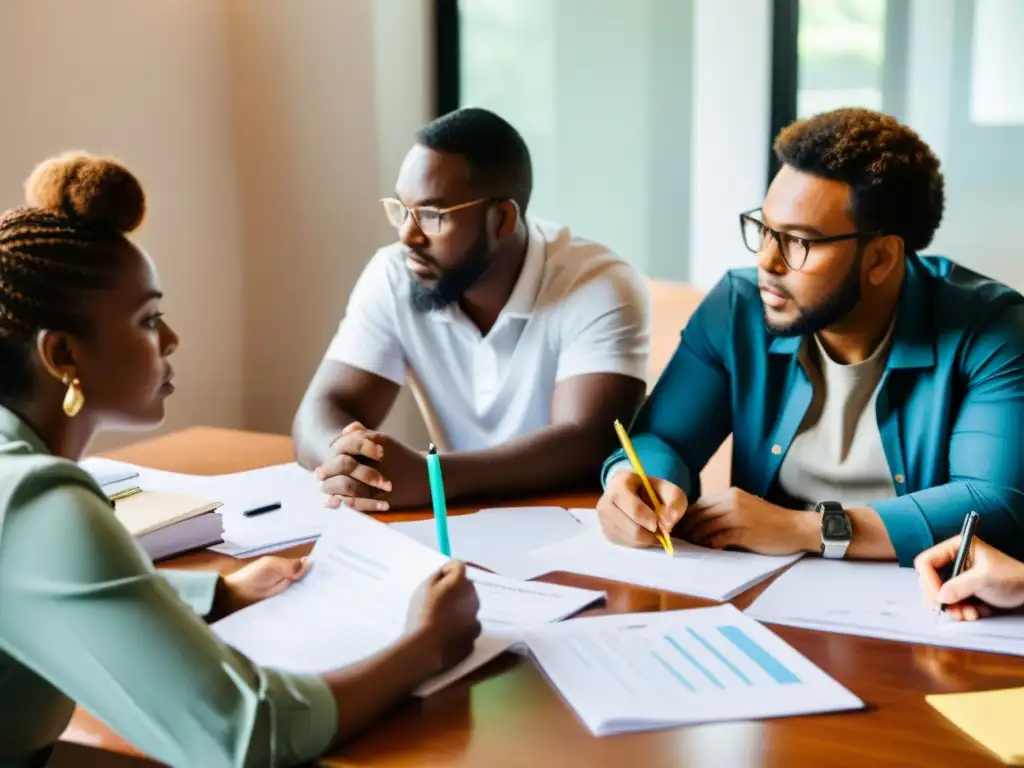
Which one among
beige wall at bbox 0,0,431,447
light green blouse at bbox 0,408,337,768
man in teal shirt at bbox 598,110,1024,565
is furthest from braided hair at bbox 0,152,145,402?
beige wall at bbox 0,0,431,447

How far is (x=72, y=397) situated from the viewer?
99cm

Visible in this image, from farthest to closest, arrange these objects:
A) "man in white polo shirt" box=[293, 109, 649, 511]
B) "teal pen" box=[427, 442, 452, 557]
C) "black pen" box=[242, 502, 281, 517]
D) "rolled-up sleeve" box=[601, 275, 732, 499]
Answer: "man in white polo shirt" box=[293, 109, 649, 511]
"rolled-up sleeve" box=[601, 275, 732, 499]
"black pen" box=[242, 502, 281, 517]
"teal pen" box=[427, 442, 452, 557]

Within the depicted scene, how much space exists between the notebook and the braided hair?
422mm

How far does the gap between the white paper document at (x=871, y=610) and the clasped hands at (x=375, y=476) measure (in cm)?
56

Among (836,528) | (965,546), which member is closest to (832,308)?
(836,528)

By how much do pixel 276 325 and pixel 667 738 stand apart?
8.12ft

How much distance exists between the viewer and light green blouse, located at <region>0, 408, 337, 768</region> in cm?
82

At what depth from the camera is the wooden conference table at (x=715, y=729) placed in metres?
0.91

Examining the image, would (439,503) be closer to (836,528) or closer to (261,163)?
(836,528)

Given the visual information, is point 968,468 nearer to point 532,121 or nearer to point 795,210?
point 795,210

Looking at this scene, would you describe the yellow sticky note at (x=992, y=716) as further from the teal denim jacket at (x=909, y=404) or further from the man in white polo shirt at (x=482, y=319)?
the man in white polo shirt at (x=482, y=319)

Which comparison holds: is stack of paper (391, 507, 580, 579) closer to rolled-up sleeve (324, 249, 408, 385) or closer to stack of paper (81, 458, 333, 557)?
stack of paper (81, 458, 333, 557)

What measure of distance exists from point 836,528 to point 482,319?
94 centimetres

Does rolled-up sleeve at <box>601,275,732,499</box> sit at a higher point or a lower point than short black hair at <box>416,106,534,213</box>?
lower
